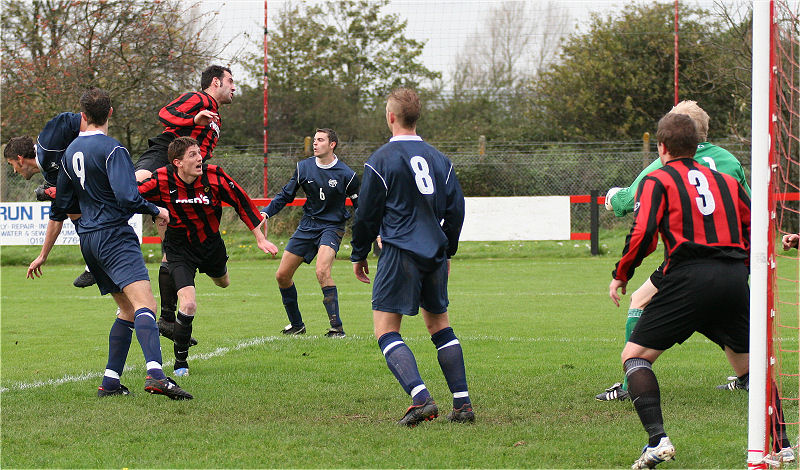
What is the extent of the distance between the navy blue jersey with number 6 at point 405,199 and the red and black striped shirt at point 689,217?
54.2 inches

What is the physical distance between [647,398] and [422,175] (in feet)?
6.14

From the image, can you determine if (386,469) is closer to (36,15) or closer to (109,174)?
(109,174)

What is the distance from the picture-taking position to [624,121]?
1091 inches

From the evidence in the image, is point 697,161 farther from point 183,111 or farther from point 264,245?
point 183,111

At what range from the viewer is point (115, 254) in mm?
6273

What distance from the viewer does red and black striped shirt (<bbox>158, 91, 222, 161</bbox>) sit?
7.75m

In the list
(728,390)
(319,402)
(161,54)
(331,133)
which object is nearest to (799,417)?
(728,390)

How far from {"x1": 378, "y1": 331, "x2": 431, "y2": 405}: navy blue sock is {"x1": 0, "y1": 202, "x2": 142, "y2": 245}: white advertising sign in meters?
14.5

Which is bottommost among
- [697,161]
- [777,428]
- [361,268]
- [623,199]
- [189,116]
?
[777,428]

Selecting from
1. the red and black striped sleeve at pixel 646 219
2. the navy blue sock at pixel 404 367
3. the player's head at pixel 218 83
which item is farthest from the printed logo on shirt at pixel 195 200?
the red and black striped sleeve at pixel 646 219

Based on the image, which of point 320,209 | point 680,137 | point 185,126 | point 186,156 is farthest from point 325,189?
point 680,137

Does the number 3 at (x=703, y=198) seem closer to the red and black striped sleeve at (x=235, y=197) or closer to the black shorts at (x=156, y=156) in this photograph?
the red and black striped sleeve at (x=235, y=197)

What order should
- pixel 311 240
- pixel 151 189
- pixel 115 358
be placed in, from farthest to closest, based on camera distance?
pixel 311 240 → pixel 151 189 → pixel 115 358

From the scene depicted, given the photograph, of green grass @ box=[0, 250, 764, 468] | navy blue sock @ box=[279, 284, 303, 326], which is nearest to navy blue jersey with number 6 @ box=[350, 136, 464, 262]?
green grass @ box=[0, 250, 764, 468]
